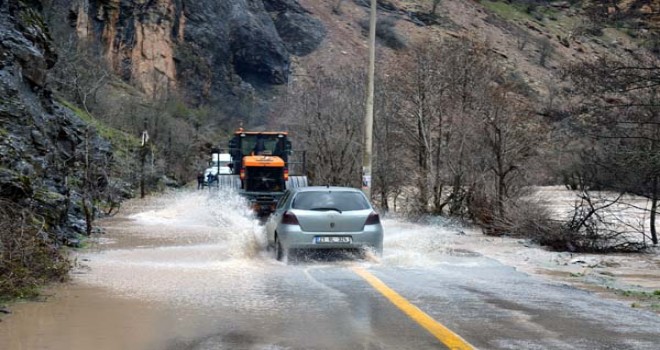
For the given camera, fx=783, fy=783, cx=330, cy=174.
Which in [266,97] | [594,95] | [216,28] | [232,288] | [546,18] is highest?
[546,18]

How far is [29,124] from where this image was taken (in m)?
15.6

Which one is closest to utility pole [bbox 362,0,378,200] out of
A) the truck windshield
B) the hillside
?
the truck windshield

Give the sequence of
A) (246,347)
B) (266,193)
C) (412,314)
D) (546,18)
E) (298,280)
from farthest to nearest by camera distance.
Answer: (546,18)
(266,193)
(298,280)
(412,314)
(246,347)

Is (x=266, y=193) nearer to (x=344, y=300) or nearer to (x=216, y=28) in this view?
(x=344, y=300)

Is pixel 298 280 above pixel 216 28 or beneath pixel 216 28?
beneath

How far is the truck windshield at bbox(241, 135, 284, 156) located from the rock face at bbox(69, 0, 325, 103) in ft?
134

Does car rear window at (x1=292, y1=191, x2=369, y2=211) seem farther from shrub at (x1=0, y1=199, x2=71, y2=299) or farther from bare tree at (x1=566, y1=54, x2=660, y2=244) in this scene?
bare tree at (x1=566, y1=54, x2=660, y2=244)

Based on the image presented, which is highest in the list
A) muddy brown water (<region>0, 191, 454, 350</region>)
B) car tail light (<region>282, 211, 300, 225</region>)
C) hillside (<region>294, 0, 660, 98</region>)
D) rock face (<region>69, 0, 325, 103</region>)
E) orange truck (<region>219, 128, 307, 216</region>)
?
hillside (<region>294, 0, 660, 98</region>)

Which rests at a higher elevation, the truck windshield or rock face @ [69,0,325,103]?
rock face @ [69,0,325,103]

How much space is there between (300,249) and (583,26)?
26.7 ft

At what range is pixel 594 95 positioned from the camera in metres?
17.8

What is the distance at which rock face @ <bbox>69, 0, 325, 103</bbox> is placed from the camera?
7081cm

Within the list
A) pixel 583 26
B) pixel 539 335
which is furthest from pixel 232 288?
pixel 583 26

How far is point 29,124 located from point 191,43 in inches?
2486
